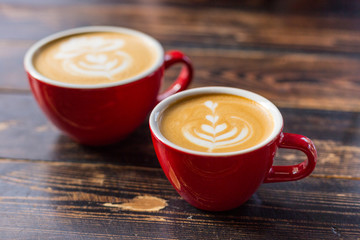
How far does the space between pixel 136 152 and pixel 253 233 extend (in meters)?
0.29

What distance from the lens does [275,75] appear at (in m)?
1.09

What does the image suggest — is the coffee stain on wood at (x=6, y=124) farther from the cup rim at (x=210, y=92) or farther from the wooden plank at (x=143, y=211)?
the cup rim at (x=210, y=92)

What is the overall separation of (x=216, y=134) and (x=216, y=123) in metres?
0.03

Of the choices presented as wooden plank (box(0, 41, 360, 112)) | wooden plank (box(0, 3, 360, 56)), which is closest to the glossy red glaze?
wooden plank (box(0, 41, 360, 112))

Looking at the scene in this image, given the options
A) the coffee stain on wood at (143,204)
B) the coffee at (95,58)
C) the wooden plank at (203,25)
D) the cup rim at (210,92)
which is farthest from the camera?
the wooden plank at (203,25)

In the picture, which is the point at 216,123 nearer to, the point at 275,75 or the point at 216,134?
the point at 216,134

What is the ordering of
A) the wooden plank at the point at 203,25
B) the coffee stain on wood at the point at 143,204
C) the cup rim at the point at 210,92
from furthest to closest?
the wooden plank at the point at 203,25 < the coffee stain on wood at the point at 143,204 < the cup rim at the point at 210,92

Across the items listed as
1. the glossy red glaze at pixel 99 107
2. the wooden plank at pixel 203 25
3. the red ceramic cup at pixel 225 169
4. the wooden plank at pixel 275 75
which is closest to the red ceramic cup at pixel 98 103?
the glossy red glaze at pixel 99 107

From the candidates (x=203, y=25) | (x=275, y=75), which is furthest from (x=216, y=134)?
(x=203, y=25)

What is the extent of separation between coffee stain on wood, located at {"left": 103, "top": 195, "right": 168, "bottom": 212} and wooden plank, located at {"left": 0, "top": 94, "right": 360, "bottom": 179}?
0.30ft

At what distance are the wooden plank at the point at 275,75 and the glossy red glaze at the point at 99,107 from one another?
0.89ft

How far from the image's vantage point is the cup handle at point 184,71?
2.89ft

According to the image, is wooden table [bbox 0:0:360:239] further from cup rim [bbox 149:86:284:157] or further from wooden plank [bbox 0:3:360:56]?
cup rim [bbox 149:86:284:157]

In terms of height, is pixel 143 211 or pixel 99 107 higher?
pixel 99 107
